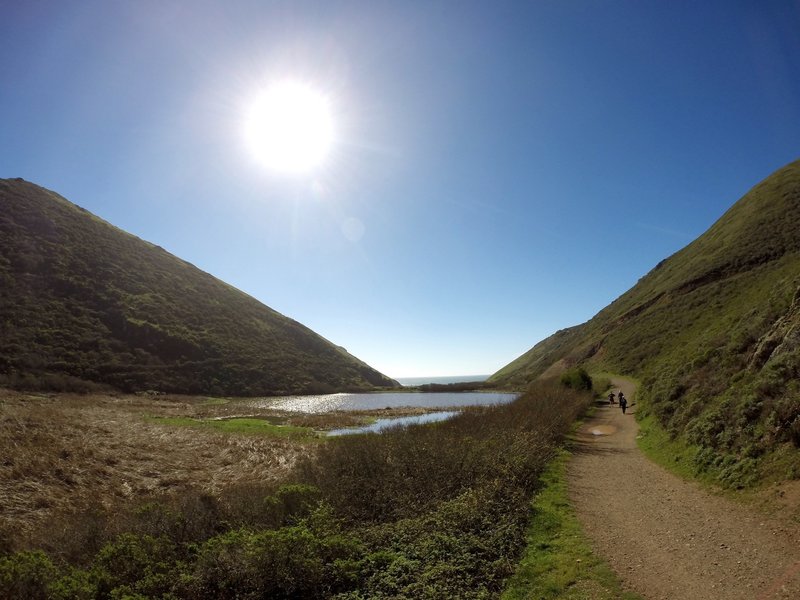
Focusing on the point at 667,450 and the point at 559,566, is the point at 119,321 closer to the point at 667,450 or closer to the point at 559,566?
the point at 667,450

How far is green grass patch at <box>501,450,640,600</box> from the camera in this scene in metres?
7.81

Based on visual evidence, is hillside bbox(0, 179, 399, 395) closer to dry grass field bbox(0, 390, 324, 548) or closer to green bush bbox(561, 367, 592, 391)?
dry grass field bbox(0, 390, 324, 548)

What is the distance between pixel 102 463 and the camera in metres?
19.1

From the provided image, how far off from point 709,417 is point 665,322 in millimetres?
46506

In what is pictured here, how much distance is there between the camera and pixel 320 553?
29.6ft

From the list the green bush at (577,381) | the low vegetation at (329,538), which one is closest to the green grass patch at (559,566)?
the low vegetation at (329,538)

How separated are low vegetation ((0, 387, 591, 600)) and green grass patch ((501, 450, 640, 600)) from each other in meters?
0.37

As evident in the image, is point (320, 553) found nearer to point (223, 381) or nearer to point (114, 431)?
point (114, 431)

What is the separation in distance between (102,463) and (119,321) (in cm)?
6945

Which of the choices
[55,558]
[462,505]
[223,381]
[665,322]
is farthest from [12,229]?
[665,322]

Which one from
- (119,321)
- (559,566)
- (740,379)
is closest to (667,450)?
(740,379)

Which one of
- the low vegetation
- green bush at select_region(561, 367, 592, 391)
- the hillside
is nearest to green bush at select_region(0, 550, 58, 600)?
the low vegetation

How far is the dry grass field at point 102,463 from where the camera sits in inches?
546

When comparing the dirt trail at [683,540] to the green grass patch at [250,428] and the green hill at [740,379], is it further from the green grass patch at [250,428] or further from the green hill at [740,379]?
the green grass patch at [250,428]
